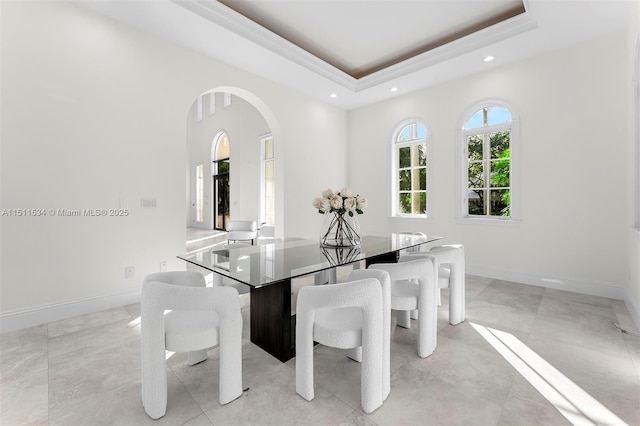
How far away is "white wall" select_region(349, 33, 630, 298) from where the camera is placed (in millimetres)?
3203

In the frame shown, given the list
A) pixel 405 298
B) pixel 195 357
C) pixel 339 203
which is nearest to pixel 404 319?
pixel 405 298

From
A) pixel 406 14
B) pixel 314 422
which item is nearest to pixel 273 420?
pixel 314 422

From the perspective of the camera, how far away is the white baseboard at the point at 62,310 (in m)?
2.46

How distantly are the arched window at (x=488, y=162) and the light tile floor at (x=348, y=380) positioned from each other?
1.93m

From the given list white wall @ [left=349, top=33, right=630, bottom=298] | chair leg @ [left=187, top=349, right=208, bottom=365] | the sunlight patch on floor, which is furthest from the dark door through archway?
the sunlight patch on floor

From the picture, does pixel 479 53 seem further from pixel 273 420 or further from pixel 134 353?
pixel 134 353

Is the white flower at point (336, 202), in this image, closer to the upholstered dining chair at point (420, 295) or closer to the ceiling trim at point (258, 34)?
the upholstered dining chair at point (420, 295)

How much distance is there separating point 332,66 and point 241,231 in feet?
10.6

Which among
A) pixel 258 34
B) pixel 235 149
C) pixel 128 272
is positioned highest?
pixel 258 34

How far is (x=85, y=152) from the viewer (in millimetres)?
2830

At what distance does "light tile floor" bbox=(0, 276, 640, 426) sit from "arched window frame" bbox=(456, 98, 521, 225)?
5.62ft

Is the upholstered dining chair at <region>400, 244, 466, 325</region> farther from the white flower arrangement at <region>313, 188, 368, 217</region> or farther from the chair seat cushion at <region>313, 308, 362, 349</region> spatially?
the chair seat cushion at <region>313, 308, 362, 349</region>

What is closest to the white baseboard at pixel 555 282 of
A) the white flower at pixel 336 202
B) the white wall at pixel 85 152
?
the white flower at pixel 336 202

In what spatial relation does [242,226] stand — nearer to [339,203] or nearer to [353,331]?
[339,203]
